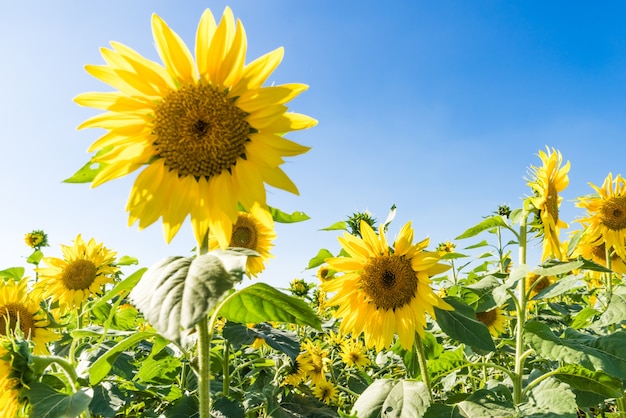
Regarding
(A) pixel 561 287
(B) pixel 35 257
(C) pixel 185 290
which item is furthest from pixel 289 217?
(B) pixel 35 257

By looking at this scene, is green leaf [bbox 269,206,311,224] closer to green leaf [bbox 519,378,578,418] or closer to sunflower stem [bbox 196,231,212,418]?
sunflower stem [bbox 196,231,212,418]

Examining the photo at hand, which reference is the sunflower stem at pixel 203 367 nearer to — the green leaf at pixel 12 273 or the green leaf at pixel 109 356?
the green leaf at pixel 109 356

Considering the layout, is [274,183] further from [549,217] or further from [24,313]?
[24,313]

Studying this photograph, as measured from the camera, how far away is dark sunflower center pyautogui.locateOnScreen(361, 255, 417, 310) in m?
2.69

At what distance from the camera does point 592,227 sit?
4.27 metres

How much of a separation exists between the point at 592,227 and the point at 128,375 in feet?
12.0

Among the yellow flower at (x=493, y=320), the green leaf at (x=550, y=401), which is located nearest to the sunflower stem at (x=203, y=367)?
the green leaf at (x=550, y=401)

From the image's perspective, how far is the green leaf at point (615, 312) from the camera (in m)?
3.09

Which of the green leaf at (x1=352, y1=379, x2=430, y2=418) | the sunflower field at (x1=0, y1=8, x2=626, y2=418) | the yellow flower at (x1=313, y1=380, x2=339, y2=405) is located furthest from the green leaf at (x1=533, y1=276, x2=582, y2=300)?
the yellow flower at (x1=313, y1=380, x2=339, y2=405)

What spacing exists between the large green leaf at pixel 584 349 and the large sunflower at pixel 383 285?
0.55 meters

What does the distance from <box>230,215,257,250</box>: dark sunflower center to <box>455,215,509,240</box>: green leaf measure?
5.97ft

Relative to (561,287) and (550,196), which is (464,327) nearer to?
(561,287)

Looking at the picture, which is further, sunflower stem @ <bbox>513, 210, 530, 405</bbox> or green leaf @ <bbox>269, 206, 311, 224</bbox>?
sunflower stem @ <bbox>513, 210, 530, 405</bbox>

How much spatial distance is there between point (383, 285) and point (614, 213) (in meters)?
2.54
